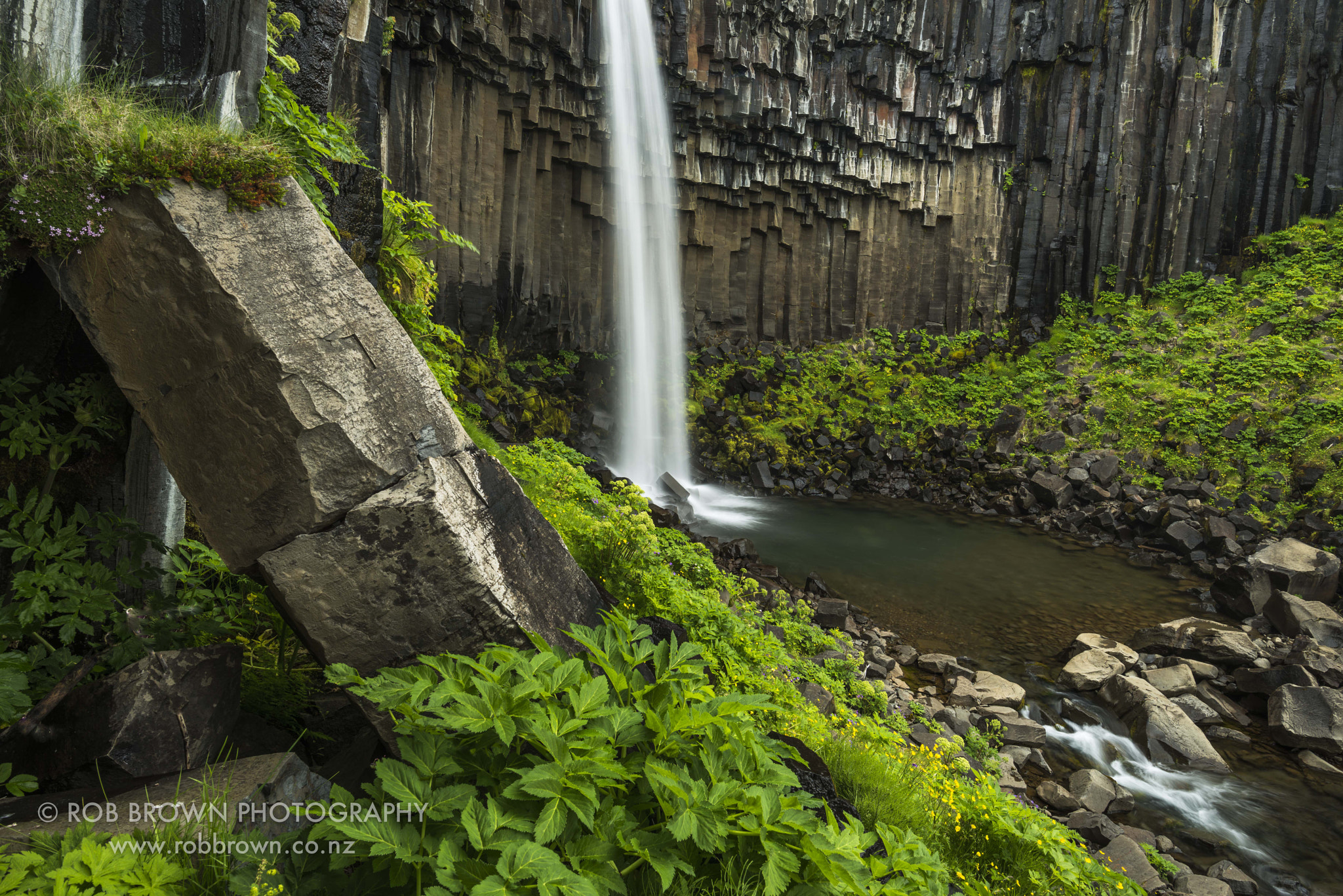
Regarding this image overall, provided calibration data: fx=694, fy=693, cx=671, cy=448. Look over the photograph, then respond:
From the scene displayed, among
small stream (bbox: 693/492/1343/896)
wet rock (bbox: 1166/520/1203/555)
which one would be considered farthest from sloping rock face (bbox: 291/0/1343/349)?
wet rock (bbox: 1166/520/1203/555)

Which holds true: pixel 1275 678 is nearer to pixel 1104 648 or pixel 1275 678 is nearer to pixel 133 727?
pixel 1104 648

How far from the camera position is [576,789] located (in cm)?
193

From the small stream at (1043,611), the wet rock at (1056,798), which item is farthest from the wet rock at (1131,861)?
the small stream at (1043,611)

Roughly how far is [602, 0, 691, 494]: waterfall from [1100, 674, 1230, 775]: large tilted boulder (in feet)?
31.9

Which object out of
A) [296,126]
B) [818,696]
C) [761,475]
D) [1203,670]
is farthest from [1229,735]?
[761,475]

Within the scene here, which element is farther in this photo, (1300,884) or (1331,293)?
(1331,293)

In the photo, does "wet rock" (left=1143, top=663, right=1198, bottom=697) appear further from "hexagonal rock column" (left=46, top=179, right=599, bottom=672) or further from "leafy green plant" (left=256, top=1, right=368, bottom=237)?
"leafy green plant" (left=256, top=1, right=368, bottom=237)

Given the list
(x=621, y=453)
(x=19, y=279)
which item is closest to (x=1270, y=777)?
(x=19, y=279)

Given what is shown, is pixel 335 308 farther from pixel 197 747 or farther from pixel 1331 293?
pixel 1331 293

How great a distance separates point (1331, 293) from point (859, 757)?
21.8 meters

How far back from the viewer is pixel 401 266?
18.7ft

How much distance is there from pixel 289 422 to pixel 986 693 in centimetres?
696

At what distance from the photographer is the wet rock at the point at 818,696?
5195 mm

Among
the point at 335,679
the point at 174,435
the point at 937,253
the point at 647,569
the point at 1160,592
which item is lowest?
the point at 1160,592
